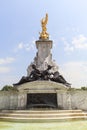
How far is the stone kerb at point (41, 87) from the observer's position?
2191 cm

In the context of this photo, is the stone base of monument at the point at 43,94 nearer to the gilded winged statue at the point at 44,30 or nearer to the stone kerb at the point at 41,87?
the stone kerb at the point at 41,87

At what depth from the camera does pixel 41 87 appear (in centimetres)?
2200

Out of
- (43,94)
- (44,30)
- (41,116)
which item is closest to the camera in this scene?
(41,116)

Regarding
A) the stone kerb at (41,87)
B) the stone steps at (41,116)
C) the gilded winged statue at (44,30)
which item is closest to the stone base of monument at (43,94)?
the stone kerb at (41,87)

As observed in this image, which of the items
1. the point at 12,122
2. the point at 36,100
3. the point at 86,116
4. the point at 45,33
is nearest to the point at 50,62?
the point at 45,33

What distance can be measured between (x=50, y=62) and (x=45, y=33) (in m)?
4.88


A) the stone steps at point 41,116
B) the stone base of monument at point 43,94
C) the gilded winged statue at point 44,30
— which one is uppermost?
the gilded winged statue at point 44,30

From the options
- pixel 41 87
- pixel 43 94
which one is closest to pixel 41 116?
pixel 43 94

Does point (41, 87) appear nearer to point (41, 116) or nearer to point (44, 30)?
point (41, 116)

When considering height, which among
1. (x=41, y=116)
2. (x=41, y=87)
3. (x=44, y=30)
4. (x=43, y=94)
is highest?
(x=44, y=30)

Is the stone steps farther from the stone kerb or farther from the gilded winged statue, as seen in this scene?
the gilded winged statue

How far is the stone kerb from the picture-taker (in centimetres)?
2191

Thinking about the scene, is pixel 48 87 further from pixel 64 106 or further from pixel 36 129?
pixel 36 129

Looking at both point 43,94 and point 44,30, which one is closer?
point 43,94
